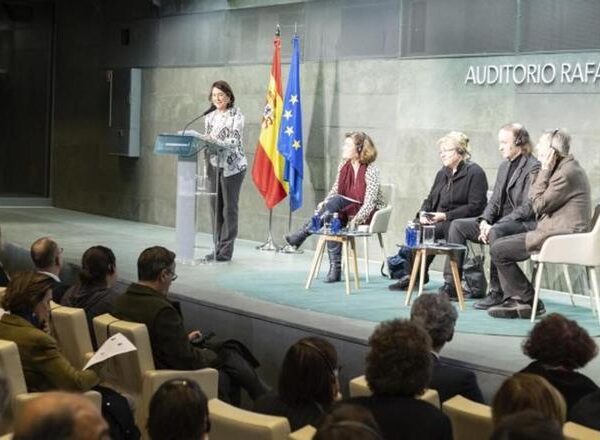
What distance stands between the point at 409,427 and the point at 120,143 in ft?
35.3

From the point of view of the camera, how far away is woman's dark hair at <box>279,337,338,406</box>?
10.8 feet

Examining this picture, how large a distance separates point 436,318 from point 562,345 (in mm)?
557

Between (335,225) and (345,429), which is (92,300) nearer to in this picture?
(335,225)

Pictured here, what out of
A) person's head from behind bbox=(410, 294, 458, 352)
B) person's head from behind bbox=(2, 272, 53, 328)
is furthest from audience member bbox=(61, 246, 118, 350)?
person's head from behind bbox=(410, 294, 458, 352)

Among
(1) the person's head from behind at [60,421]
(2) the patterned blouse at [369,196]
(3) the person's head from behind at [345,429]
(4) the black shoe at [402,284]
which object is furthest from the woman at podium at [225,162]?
(1) the person's head from behind at [60,421]

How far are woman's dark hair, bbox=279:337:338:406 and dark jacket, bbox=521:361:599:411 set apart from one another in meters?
0.66

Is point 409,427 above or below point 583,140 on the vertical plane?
below

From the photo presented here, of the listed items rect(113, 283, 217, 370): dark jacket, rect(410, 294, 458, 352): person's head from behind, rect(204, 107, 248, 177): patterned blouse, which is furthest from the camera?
rect(204, 107, 248, 177): patterned blouse

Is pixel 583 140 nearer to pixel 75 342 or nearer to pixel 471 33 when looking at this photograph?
pixel 471 33

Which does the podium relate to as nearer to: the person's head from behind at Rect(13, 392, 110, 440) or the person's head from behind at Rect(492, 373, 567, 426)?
the person's head from behind at Rect(492, 373, 567, 426)

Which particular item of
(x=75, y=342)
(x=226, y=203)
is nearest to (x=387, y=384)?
(x=75, y=342)

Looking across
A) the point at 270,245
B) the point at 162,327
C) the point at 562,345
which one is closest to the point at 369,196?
the point at 270,245

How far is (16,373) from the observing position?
3.83m

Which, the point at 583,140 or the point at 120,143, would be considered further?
the point at 120,143
